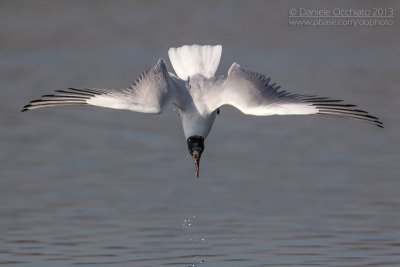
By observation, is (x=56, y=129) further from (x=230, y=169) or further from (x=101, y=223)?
(x=101, y=223)

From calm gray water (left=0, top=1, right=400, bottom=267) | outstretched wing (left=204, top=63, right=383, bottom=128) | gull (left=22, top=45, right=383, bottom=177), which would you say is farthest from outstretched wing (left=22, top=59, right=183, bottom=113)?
calm gray water (left=0, top=1, right=400, bottom=267)

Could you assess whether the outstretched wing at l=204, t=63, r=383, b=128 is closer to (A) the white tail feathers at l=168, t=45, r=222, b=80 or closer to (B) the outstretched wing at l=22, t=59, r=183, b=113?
(B) the outstretched wing at l=22, t=59, r=183, b=113

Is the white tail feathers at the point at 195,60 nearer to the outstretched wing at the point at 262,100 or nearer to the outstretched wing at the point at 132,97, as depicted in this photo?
the outstretched wing at the point at 262,100

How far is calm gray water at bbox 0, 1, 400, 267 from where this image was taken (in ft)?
24.3

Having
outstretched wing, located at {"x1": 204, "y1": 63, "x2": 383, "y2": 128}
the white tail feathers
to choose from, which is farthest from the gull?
the white tail feathers

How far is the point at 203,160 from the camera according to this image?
9.58 m

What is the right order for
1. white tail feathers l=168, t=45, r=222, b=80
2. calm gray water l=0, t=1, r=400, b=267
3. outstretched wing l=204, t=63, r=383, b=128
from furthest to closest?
white tail feathers l=168, t=45, r=222, b=80, calm gray water l=0, t=1, r=400, b=267, outstretched wing l=204, t=63, r=383, b=128

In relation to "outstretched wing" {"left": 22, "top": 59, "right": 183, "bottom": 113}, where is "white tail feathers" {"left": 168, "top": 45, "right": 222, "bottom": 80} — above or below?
above

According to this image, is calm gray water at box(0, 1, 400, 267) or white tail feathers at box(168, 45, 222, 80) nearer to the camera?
calm gray water at box(0, 1, 400, 267)

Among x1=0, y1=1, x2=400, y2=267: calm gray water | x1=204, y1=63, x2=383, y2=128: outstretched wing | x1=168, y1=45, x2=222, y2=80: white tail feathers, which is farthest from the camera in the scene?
x1=168, y1=45, x2=222, y2=80: white tail feathers

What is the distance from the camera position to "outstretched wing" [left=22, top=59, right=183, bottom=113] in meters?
7.14

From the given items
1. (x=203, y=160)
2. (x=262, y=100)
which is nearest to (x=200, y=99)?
(x=262, y=100)

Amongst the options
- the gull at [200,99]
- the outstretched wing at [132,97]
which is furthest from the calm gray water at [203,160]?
the outstretched wing at [132,97]

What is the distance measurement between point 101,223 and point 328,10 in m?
7.88
